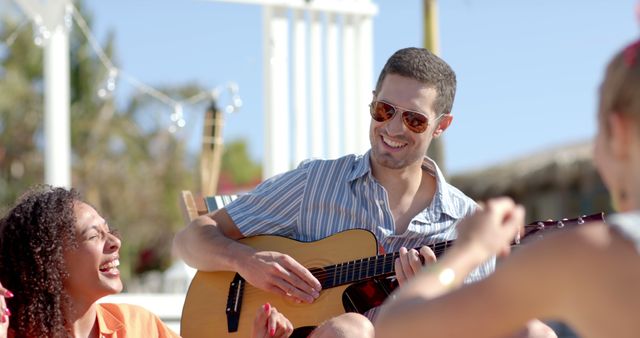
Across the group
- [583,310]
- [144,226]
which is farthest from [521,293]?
[144,226]

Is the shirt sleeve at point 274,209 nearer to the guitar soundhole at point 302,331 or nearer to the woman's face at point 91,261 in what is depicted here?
the guitar soundhole at point 302,331

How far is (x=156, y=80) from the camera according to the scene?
2603 cm

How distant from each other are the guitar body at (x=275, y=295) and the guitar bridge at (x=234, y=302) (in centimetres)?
1

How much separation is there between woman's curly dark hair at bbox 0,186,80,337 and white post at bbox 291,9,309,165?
12.1 ft

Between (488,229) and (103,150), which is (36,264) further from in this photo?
(103,150)

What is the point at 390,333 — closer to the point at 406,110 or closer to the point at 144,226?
the point at 406,110

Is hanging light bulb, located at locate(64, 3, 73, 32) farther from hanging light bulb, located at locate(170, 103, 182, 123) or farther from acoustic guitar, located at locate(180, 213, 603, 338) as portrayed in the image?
acoustic guitar, located at locate(180, 213, 603, 338)

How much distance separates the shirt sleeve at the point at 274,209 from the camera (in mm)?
3852

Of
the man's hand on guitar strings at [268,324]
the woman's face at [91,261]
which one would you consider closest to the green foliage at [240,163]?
the woman's face at [91,261]

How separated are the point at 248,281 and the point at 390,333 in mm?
2015

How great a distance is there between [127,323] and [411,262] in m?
0.91

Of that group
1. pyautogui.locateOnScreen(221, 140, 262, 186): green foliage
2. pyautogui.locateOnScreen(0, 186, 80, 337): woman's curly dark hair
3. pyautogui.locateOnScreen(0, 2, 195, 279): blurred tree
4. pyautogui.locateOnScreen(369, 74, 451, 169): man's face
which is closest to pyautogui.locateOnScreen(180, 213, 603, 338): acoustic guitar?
pyautogui.locateOnScreen(369, 74, 451, 169): man's face

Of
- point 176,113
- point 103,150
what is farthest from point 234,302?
point 103,150

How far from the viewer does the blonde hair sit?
1558 millimetres
